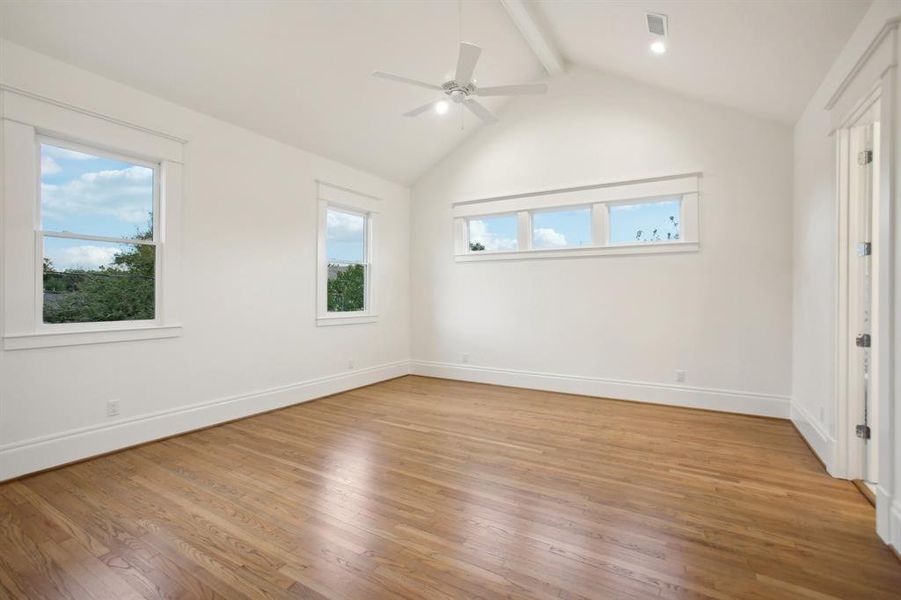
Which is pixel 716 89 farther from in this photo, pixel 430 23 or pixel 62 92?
pixel 62 92

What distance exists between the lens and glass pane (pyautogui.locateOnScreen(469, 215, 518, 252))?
231 inches

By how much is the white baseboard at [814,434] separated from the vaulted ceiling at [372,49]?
2641 mm

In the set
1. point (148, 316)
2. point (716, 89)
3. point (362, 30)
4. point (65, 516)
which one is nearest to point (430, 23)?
point (362, 30)

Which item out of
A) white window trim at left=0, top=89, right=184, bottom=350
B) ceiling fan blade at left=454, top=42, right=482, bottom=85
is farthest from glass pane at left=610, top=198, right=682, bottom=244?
white window trim at left=0, top=89, right=184, bottom=350

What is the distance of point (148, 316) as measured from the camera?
3.62 metres

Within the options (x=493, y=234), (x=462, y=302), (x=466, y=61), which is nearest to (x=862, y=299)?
(x=466, y=61)

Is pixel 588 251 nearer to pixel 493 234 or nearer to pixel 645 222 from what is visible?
pixel 645 222

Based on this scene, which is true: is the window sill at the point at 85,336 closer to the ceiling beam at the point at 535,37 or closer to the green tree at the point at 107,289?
the green tree at the point at 107,289

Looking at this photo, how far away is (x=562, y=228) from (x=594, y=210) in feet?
1.55

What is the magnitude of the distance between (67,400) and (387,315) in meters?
3.67

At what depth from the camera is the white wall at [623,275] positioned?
429cm

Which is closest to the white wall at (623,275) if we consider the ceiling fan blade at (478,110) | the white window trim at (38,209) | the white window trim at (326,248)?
the white window trim at (326,248)

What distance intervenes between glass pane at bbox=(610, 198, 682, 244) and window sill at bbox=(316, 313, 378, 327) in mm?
3309

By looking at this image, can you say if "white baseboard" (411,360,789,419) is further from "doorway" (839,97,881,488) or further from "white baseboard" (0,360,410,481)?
"white baseboard" (0,360,410,481)
